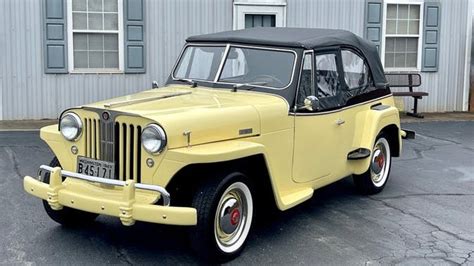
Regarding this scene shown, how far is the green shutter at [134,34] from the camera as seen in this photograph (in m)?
12.0

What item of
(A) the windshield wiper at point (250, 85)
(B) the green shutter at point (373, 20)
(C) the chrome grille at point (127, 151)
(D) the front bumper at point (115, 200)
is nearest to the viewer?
(D) the front bumper at point (115, 200)

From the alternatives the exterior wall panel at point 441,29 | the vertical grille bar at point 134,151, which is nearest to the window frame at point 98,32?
the exterior wall panel at point 441,29

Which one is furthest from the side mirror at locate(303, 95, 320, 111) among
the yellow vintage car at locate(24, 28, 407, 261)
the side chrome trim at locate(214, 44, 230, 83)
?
the side chrome trim at locate(214, 44, 230, 83)

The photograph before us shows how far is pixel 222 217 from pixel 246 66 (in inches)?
71.2

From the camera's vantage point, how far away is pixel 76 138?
191 inches

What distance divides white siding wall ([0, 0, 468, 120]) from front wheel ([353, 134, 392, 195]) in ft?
20.7

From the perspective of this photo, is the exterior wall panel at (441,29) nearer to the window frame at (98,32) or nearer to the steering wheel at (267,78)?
the window frame at (98,32)

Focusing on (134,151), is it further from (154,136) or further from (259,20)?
A: (259,20)

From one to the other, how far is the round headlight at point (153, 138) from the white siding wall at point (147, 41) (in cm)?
794

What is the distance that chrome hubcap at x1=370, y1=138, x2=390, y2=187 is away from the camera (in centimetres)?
684

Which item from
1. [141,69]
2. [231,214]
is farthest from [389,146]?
[141,69]

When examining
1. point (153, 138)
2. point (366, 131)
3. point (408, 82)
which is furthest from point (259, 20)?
point (153, 138)

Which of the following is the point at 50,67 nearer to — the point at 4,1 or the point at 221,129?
the point at 4,1

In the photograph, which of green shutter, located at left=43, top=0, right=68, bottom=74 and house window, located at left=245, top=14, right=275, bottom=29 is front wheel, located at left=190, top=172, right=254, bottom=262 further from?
house window, located at left=245, top=14, right=275, bottom=29
